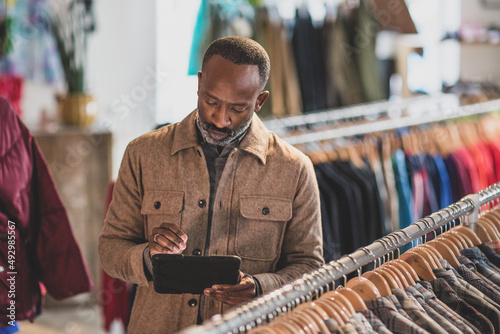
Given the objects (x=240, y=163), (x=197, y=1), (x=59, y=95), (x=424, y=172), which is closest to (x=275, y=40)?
(x=197, y=1)

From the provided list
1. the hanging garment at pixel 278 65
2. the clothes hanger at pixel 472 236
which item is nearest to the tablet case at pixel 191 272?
the clothes hanger at pixel 472 236

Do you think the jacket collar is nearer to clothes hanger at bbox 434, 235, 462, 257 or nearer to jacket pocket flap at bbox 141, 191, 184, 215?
jacket pocket flap at bbox 141, 191, 184, 215

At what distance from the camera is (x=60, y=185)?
152 inches

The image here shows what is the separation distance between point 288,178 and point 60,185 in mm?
2596

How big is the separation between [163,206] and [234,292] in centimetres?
32

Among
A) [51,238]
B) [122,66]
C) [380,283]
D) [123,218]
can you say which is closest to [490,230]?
[380,283]

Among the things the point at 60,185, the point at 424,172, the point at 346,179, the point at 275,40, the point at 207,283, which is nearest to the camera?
the point at 207,283

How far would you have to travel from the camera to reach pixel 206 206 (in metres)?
1.58

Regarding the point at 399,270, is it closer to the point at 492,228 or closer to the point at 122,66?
the point at 492,228

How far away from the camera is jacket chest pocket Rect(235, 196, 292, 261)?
5.17ft

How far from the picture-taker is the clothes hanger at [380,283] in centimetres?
130

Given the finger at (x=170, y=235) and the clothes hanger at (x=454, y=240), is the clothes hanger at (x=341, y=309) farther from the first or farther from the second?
the clothes hanger at (x=454, y=240)

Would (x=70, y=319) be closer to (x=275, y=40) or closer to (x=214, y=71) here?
(x=275, y=40)

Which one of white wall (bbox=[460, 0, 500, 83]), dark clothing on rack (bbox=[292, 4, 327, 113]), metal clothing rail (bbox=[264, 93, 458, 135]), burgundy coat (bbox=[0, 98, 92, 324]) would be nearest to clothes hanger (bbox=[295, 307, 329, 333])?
burgundy coat (bbox=[0, 98, 92, 324])
